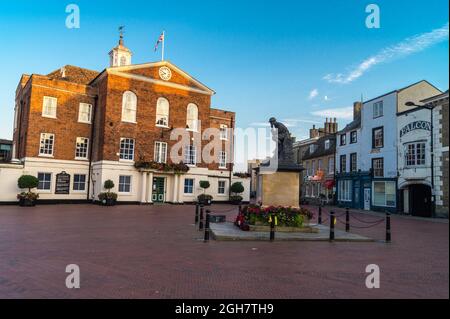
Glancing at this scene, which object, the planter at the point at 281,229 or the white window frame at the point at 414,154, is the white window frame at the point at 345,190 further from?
the planter at the point at 281,229

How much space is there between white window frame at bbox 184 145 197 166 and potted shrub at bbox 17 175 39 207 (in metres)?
13.5

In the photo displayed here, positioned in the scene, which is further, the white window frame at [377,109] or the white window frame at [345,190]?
the white window frame at [345,190]

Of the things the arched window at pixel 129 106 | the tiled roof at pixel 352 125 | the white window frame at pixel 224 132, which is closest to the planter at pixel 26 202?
the arched window at pixel 129 106

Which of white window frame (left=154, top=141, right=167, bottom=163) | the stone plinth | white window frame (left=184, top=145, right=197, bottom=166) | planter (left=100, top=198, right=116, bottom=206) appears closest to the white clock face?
white window frame (left=154, top=141, right=167, bottom=163)

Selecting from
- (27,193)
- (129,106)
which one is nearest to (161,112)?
(129,106)

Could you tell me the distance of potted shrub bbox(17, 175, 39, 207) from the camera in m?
25.2

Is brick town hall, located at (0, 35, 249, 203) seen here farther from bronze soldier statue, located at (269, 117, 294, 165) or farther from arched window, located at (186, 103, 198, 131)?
bronze soldier statue, located at (269, 117, 294, 165)

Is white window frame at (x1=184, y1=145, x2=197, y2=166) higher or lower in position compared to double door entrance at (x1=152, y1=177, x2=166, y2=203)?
higher

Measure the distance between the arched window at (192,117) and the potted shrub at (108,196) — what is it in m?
10.1

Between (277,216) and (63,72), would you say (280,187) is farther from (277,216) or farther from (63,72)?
(63,72)

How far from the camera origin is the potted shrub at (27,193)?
25.2 meters

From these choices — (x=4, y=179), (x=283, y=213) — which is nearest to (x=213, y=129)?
(x=4, y=179)

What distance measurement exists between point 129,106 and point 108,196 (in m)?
8.64

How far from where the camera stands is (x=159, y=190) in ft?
106
